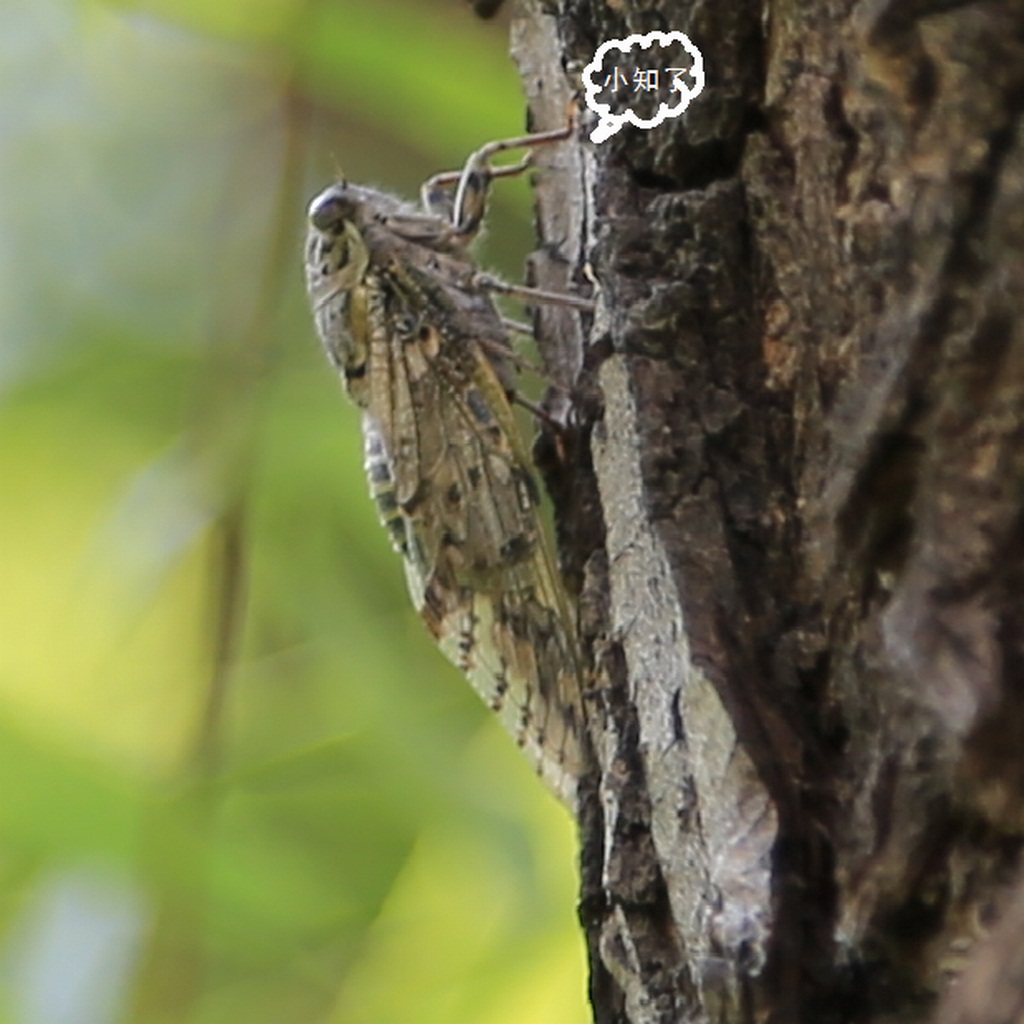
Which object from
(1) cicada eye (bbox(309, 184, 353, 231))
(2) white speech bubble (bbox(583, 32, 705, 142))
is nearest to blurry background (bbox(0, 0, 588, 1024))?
(1) cicada eye (bbox(309, 184, 353, 231))

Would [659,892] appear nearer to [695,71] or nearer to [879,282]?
[879,282]

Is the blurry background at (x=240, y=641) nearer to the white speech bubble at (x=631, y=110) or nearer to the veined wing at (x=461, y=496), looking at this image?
the veined wing at (x=461, y=496)

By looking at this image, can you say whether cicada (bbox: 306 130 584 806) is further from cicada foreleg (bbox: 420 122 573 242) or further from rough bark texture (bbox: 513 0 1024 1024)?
rough bark texture (bbox: 513 0 1024 1024)

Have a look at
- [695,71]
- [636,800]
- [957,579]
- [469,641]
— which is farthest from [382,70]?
[957,579]

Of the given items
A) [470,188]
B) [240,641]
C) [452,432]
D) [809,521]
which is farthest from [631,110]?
[240,641]

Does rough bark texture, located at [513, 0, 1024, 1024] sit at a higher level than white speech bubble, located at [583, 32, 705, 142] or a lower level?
lower

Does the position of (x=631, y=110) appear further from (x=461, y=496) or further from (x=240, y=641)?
(x=240, y=641)

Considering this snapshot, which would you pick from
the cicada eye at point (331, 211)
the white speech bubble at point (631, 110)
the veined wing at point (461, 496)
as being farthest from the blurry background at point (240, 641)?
the white speech bubble at point (631, 110)
